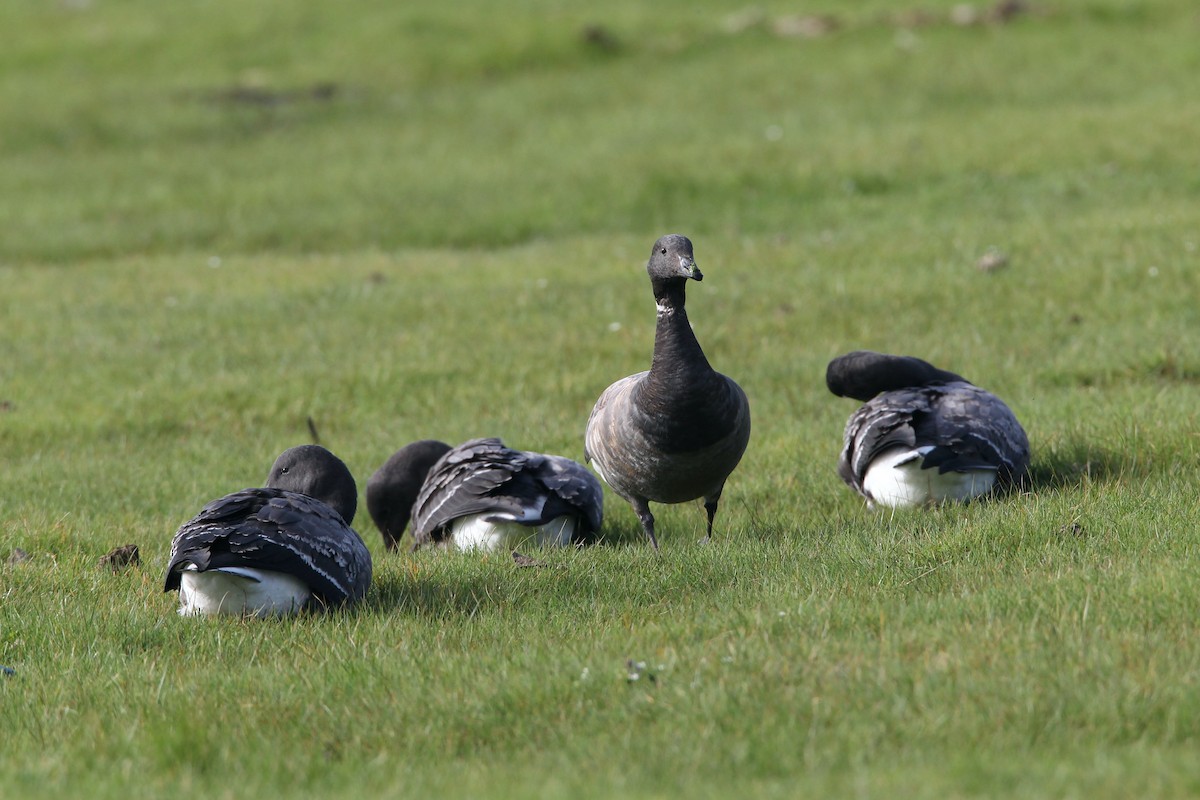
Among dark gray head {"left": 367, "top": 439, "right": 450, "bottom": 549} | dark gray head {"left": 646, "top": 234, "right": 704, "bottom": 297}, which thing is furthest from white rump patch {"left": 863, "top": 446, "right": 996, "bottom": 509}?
dark gray head {"left": 367, "top": 439, "right": 450, "bottom": 549}

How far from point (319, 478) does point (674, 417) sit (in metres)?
2.29

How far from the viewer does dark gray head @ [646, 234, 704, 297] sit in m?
7.37

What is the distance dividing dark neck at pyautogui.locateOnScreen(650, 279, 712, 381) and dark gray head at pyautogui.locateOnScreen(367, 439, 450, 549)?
2.27 m

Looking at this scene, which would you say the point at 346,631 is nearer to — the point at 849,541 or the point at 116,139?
the point at 849,541

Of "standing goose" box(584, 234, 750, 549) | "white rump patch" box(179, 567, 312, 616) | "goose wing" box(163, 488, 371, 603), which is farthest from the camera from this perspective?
"standing goose" box(584, 234, 750, 549)

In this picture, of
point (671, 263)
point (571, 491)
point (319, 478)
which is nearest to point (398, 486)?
point (319, 478)

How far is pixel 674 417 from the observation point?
7.37 metres

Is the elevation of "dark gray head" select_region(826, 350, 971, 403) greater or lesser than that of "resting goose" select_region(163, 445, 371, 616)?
greater

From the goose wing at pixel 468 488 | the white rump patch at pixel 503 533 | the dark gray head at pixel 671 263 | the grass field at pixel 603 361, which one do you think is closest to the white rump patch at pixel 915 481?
the grass field at pixel 603 361

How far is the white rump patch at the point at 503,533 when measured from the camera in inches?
319

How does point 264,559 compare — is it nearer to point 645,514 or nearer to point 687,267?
point 645,514

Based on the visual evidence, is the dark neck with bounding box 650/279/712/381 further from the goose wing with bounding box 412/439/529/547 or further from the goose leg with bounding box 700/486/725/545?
the goose wing with bounding box 412/439/529/547

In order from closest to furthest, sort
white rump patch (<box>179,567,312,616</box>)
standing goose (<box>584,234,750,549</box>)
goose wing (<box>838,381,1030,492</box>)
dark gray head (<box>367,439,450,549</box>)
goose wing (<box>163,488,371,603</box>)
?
goose wing (<box>163,488,371,603</box>) < white rump patch (<box>179,567,312,616</box>) < standing goose (<box>584,234,750,549</box>) < goose wing (<box>838,381,1030,492</box>) < dark gray head (<box>367,439,450,549</box>)

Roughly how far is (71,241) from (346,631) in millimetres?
14489
